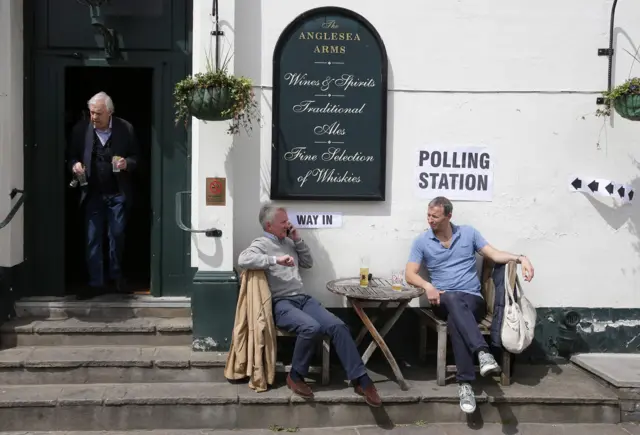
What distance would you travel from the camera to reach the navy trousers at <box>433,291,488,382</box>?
4.85m

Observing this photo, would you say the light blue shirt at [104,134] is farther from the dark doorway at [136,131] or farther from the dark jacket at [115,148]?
the dark doorway at [136,131]

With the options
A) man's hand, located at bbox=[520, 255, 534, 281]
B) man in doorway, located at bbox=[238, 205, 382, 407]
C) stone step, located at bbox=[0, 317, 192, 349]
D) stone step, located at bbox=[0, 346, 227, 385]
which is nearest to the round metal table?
man in doorway, located at bbox=[238, 205, 382, 407]

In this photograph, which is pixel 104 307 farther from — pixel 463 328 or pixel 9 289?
pixel 463 328

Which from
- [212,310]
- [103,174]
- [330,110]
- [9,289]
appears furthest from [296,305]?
[9,289]

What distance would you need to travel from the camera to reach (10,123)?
5422 millimetres

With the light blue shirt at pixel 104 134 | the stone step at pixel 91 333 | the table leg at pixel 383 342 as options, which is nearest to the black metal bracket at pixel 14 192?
the light blue shirt at pixel 104 134

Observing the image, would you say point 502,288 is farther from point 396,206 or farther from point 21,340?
point 21,340

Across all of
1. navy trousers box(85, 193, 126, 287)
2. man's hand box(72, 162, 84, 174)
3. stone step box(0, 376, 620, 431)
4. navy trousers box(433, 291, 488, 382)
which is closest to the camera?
stone step box(0, 376, 620, 431)

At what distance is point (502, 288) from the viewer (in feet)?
17.0

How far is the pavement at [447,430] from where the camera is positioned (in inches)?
183

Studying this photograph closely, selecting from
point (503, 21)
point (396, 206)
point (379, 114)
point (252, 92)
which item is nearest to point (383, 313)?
point (396, 206)

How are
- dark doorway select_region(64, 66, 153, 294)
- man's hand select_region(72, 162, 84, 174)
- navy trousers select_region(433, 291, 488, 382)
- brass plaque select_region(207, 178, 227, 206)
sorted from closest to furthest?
navy trousers select_region(433, 291, 488, 382), brass plaque select_region(207, 178, 227, 206), man's hand select_region(72, 162, 84, 174), dark doorway select_region(64, 66, 153, 294)

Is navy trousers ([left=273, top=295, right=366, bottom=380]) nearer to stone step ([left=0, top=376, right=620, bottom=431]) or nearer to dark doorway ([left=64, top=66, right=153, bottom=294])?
stone step ([left=0, top=376, right=620, bottom=431])

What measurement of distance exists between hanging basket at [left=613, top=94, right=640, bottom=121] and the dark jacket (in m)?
4.03
